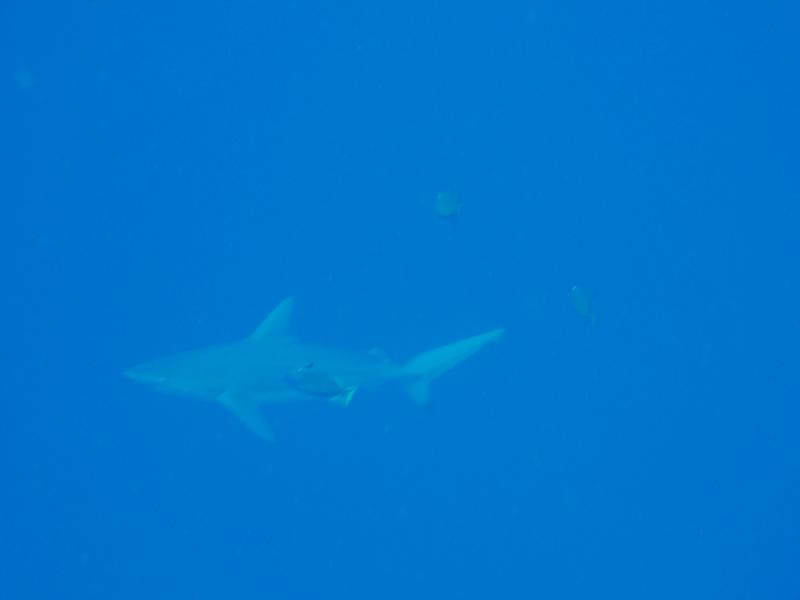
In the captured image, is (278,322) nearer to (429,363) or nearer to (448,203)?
(429,363)

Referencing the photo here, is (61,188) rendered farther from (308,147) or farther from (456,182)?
(456,182)

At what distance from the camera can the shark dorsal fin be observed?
9.03 meters

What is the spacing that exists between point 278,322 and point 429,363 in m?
1.49

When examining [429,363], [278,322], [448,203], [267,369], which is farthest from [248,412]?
[448,203]

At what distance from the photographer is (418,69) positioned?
44.1 feet

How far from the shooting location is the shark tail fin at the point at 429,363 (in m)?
9.26

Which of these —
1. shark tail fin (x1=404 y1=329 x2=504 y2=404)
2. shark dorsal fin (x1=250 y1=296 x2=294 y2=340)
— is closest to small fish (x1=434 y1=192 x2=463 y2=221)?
shark tail fin (x1=404 y1=329 x2=504 y2=404)

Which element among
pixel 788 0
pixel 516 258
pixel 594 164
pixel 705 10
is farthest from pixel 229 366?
pixel 788 0

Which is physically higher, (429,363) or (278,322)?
(278,322)

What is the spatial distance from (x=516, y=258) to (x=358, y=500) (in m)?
4.00

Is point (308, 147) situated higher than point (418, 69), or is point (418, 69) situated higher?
point (418, 69)

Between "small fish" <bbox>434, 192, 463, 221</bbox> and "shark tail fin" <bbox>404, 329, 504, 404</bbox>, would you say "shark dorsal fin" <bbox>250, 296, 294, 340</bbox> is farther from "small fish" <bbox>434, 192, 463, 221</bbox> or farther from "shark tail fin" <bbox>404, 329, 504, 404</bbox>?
"small fish" <bbox>434, 192, 463, 221</bbox>

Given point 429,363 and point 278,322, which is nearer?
point 278,322

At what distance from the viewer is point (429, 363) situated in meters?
9.28
